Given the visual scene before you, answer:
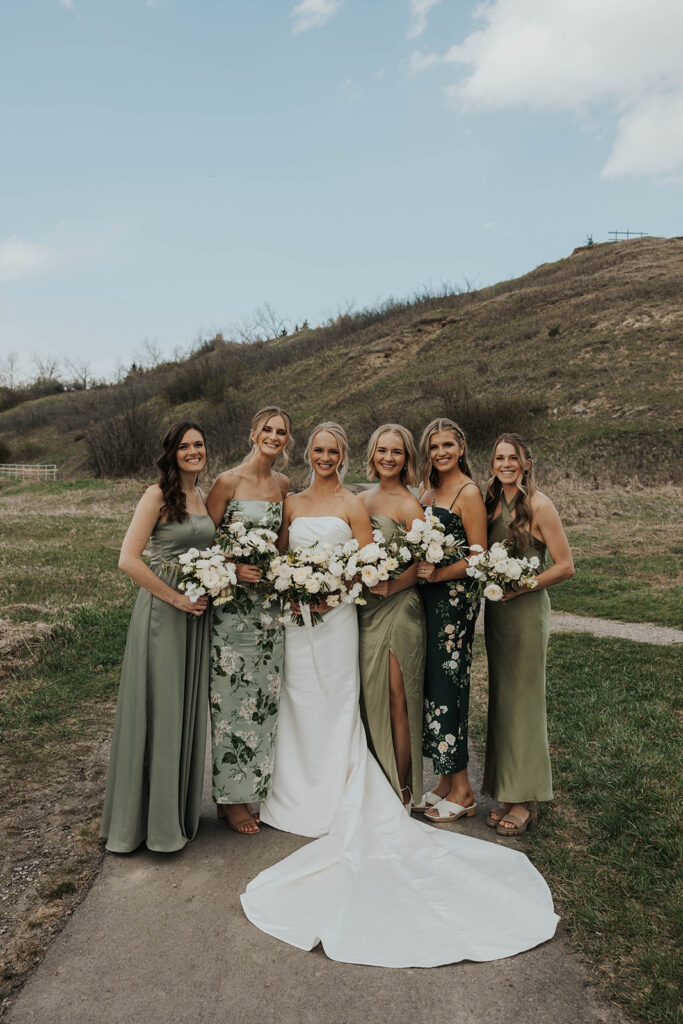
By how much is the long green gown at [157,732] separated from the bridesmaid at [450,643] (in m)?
1.55

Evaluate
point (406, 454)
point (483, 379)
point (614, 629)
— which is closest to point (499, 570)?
point (406, 454)

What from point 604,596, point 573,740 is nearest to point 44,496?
point 604,596

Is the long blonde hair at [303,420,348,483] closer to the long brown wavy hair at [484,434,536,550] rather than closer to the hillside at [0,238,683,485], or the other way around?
the long brown wavy hair at [484,434,536,550]

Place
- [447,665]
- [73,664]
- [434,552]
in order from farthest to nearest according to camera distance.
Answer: [73,664] → [447,665] → [434,552]

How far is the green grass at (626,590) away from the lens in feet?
35.6

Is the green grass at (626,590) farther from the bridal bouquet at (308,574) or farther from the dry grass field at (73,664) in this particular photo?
the bridal bouquet at (308,574)

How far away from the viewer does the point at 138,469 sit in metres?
36.1

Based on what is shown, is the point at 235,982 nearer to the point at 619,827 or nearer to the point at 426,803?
the point at 426,803

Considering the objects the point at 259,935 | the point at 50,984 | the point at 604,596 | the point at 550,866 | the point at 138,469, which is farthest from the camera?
the point at 138,469

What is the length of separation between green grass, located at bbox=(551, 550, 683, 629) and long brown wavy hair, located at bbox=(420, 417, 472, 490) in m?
6.52

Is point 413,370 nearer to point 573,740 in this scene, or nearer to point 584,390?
point 584,390

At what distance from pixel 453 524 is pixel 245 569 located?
1413 mm

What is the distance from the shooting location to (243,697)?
4629 mm

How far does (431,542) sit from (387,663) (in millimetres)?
876
